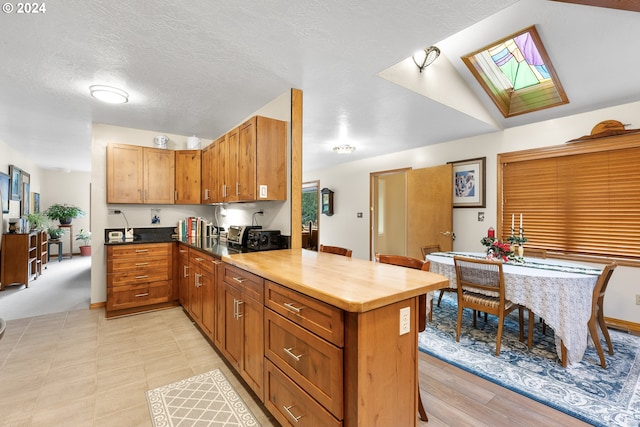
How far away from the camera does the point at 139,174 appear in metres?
3.83

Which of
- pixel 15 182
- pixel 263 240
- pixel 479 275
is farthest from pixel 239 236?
pixel 15 182

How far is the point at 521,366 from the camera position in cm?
227

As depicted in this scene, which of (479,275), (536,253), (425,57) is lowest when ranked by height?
(479,275)

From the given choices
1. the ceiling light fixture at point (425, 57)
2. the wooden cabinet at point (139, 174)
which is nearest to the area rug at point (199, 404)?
the wooden cabinet at point (139, 174)

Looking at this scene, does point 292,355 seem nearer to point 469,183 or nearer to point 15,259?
point 469,183

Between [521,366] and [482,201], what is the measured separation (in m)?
2.48

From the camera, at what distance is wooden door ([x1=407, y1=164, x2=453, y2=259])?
14.3 feet

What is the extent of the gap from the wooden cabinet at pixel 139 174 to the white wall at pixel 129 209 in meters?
0.18

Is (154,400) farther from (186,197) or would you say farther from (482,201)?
(482,201)

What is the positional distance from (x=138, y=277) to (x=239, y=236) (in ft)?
5.11

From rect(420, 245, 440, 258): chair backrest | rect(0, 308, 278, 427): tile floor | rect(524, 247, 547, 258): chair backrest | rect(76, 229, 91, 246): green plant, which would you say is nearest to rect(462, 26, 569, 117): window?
rect(524, 247, 547, 258): chair backrest

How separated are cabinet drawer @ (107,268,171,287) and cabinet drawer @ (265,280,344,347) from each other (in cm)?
264

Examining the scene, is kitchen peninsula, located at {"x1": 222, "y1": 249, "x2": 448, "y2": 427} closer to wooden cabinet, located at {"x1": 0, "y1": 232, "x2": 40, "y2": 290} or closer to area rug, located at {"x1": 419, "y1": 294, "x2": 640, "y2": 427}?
area rug, located at {"x1": 419, "y1": 294, "x2": 640, "y2": 427}

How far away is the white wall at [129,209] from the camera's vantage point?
3.12 metres
